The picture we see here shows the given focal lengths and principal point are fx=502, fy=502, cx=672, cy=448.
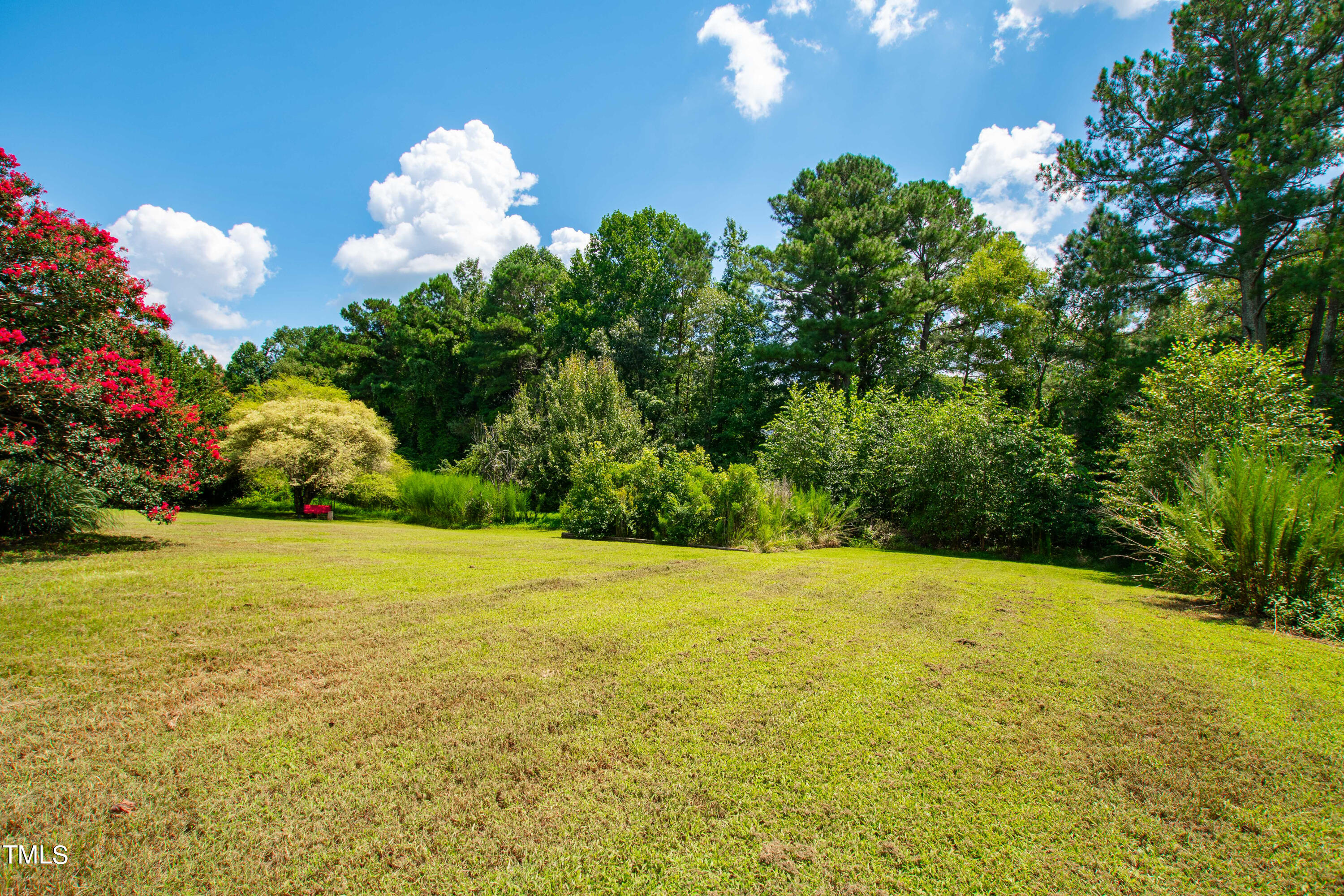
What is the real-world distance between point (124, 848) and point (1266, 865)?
374 cm

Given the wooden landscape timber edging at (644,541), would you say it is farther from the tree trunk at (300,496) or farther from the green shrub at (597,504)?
the tree trunk at (300,496)

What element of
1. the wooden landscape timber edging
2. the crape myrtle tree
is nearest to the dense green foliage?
the wooden landscape timber edging

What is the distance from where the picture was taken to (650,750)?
7.43ft

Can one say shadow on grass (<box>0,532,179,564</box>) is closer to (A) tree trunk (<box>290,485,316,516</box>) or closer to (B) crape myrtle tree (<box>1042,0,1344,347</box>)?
(A) tree trunk (<box>290,485,316,516</box>)

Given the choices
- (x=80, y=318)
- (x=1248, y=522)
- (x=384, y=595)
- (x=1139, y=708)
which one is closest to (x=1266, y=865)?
(x=1139, y=708)

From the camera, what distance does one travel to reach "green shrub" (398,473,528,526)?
53.8ft

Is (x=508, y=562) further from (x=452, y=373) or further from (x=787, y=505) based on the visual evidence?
(x=452, y=373)

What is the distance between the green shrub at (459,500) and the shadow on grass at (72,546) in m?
8.43

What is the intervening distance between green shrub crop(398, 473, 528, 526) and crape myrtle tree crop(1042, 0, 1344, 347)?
20949 mm

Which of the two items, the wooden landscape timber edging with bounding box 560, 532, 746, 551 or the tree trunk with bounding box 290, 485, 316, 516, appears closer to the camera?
the wooden landscape timber edging with bounding box 560, 532, 746, 551

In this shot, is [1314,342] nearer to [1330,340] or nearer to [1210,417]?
[1330,340]

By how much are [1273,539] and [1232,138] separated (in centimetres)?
1676

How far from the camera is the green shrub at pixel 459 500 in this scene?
16406mm

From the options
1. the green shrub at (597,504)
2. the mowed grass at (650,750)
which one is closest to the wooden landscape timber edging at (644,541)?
the green shrub at (597,504)
